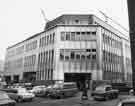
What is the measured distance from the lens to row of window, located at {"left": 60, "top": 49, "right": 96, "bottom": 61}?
34219 mm

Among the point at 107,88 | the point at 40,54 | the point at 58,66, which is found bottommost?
the point at 107,88

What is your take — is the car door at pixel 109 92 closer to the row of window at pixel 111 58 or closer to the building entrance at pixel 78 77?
the building entrance at pixel 78 77

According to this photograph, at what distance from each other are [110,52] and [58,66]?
1353 cm

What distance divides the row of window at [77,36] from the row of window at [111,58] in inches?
187

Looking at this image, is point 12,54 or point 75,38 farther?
point 12,54

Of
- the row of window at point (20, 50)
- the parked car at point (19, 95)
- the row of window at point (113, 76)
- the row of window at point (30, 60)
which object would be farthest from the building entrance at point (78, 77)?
the row of window at point (20, 50)

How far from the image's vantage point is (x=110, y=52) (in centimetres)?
3875

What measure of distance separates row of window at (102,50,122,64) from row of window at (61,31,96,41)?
4.75 m

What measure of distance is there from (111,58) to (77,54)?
964 centimetres

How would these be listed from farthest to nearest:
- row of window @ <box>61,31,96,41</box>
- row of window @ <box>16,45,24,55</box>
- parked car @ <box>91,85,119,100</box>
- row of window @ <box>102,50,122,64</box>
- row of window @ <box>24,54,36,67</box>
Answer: row of window @ <box>16,45,24,55</box>, row of window @ <box>24,54,36,67</box>, row of window @ <box>102,50,122,64</box>, row of window @ <box>61,31,96,41</box>, parked car @ <box>91,85,119,100</box>

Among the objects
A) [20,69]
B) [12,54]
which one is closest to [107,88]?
[20,69]

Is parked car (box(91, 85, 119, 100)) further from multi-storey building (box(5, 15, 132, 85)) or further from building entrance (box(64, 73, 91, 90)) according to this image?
building entrance (box(64, 73, 91, 90))

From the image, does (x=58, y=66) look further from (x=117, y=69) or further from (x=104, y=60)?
(x=117, y=69)

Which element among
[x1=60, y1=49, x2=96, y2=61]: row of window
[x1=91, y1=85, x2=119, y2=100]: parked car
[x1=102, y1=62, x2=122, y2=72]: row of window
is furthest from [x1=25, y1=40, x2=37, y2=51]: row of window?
[x1=91, y1=85, x2=119, y2=100]: parked car
